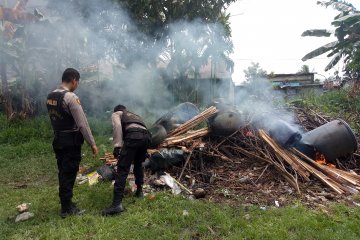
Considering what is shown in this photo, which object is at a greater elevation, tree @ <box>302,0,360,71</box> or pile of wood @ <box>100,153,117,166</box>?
tree @ <box>302,0,360,71</box>

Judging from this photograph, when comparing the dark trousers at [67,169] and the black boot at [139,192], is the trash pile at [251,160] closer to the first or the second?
the black boot at [139,192]

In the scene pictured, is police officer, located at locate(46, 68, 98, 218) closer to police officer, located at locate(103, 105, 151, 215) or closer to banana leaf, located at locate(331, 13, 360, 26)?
police officer, located at locate(103, 105, 151, 215)

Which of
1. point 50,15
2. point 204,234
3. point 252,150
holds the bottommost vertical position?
point 204,234

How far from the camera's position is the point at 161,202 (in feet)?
16.7

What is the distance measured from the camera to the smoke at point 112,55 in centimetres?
1049

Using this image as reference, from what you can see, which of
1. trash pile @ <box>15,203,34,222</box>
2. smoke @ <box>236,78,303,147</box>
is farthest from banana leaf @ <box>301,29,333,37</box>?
trash pile @ <box>15,203,34,222</box>

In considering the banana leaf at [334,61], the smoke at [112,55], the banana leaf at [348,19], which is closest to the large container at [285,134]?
the smoke at [112,55]

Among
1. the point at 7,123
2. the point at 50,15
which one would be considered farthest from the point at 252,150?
the point at 50,15

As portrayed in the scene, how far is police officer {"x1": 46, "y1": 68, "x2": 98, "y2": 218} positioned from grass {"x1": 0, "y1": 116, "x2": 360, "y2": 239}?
1.39ft

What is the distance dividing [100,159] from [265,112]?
3921 mm

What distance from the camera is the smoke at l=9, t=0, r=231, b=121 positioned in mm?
10492

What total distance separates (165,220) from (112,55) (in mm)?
7818

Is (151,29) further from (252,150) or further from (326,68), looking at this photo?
(326,68)

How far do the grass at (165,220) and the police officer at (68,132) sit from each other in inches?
16.7
